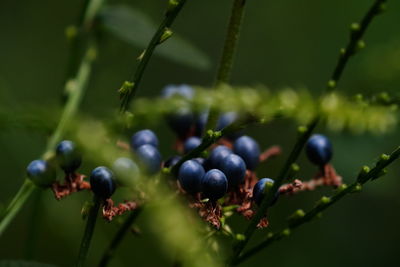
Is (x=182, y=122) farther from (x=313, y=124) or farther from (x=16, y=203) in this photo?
(x=313, y=124)

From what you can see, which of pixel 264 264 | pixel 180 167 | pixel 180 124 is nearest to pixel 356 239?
pixel 264 264

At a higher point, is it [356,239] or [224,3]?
[224,3]

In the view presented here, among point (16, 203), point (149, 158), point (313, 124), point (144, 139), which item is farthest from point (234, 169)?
point (16, 203)

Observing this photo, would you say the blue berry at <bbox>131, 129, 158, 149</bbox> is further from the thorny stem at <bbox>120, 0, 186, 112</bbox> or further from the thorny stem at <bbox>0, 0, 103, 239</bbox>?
the thorny stem at <bbox>120, 0, 186, 112</bbox>

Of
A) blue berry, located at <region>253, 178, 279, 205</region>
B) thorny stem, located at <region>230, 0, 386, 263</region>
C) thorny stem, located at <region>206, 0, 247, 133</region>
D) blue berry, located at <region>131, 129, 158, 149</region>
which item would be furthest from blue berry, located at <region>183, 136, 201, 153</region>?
thorny stem, located at <region>230, 0, 386, 263</region>

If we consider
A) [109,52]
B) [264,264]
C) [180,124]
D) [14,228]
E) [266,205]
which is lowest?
[14,228]

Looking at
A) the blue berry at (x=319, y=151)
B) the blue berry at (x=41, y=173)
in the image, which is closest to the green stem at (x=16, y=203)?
the blue berry at (x=41, y=173)

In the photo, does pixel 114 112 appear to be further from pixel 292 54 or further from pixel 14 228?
pixel 292 54

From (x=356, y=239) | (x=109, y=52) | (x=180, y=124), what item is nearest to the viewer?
(x=180, y=124)
